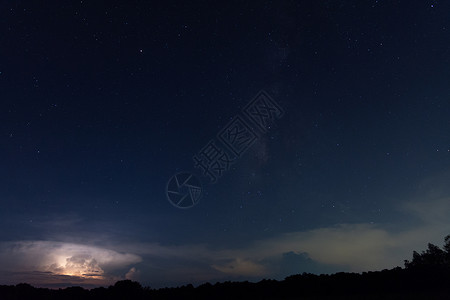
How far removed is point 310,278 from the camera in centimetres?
2377

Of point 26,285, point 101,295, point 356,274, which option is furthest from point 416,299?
point 26,285

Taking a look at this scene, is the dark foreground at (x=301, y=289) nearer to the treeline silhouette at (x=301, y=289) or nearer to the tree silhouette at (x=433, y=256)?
the treeline silhouette at (x=301, y=289)

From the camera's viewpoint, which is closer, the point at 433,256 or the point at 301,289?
the point at 301,289

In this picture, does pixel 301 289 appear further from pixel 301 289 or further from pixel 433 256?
pixel 433 256

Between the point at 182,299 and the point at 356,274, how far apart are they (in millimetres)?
13213

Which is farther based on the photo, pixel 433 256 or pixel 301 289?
pixel 433 256

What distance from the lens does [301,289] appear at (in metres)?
23.2

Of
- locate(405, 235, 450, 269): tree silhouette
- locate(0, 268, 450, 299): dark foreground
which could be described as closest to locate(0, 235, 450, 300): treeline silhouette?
locate(0, 268, 450, 299): dark foreground

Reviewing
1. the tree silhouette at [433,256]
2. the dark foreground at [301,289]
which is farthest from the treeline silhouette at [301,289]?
the tree silhouette at [433,256]

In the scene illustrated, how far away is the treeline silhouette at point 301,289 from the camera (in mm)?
22281

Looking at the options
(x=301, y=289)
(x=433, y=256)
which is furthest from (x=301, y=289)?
(x=433, y=256)

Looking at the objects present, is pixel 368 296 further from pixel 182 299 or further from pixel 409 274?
pixel 182 299

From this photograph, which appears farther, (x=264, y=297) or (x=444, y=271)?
(x=444, y=271)

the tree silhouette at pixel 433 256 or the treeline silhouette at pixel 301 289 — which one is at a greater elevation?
the tree silhouette at pixel 433 256
